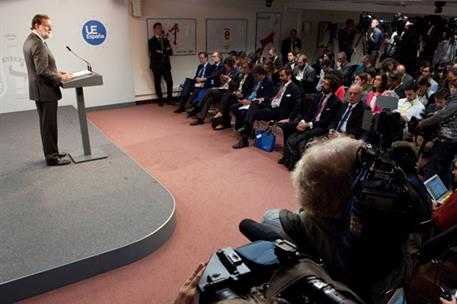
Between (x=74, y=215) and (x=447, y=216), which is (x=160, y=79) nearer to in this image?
(x=74, y=215)

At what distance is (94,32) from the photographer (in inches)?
255

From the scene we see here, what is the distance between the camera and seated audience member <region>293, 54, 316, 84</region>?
667 centimetres

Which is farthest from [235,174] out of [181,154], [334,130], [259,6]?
[259,6]

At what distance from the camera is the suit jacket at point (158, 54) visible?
705 cm

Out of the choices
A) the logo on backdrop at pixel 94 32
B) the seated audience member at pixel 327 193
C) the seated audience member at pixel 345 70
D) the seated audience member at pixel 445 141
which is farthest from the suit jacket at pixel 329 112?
the logo on backdrop at pixel 94 32

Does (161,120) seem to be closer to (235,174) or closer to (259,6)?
(235,174)

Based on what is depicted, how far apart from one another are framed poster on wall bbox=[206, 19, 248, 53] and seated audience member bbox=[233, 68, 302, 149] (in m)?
3.07

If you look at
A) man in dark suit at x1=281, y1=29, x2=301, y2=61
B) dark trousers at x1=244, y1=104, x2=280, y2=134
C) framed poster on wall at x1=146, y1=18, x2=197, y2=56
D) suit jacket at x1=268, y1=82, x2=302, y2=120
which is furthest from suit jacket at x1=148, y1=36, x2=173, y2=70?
man in dark suit at x1=281, y1=29, x2=301, y2=61

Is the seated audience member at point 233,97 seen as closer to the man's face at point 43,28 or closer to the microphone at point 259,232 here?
the man's face at point 43,28

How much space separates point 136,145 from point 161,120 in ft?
4.31

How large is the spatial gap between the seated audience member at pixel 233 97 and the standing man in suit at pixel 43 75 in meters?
2.73

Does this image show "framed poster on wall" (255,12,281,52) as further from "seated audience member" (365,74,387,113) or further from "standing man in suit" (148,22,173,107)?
"seated audience member" (365,74,387,113)

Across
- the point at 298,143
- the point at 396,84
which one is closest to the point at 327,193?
the point at 298,143

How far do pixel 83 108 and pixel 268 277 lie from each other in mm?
3644
